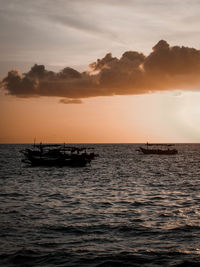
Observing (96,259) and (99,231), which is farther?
(99,231)

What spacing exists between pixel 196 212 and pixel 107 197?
9952 millimetres

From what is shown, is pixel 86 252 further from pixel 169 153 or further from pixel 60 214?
pixel 169 153

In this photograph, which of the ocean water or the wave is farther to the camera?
the ocean water

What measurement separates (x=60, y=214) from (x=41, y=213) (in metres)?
1.41

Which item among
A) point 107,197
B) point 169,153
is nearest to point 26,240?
point 107,197

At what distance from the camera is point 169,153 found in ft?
539

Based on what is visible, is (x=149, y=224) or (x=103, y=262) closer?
(x=103, y=262)

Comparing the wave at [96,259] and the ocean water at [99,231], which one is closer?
the wave at [96,259]

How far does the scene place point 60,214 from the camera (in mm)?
23594

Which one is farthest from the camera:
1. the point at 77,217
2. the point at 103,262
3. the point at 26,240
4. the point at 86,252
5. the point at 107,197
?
the point at 107,197

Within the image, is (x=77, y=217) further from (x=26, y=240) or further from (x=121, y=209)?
(x=26, y=240)

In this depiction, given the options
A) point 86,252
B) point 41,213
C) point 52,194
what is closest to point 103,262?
point 86,252

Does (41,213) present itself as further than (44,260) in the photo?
Yes

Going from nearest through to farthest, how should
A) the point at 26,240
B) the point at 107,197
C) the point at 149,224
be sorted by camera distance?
the point at 26,240, the point at 149,224, the point at 107,197
